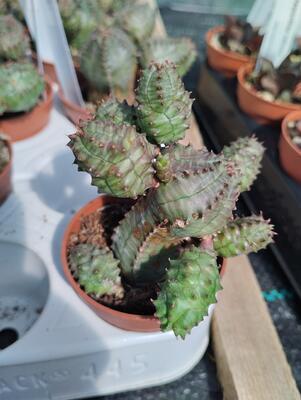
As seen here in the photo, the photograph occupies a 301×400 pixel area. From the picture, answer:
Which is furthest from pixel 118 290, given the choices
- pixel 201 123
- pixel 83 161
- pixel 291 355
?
pixel 201 123

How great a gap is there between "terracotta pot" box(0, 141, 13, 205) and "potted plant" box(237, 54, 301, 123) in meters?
0.61

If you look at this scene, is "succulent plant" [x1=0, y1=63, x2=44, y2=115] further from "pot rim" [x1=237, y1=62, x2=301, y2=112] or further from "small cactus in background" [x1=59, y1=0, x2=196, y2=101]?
"pot rim" [x1=237, y1=62, x2=301, y2=112]

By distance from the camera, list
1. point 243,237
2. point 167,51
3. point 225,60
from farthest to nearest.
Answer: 1. point 225,60
2. point 167,51
3. point 243,237

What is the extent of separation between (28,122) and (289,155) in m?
0.62

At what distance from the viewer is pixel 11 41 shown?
1.03 m

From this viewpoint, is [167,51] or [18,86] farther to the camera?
[167,51]

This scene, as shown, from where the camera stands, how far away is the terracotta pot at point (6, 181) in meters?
0.85

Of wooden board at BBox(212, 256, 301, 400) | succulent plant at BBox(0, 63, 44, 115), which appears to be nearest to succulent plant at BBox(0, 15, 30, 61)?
succulent plant at BBox(0, 63, 44, 115)

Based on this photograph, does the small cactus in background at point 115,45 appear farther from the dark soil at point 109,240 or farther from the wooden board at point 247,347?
the wooden board at point 247,347

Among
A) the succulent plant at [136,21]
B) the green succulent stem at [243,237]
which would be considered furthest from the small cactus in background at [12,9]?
the green succulent stem at [243,237]

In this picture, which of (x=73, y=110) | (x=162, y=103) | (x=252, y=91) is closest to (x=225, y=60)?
(x=252, y=91)

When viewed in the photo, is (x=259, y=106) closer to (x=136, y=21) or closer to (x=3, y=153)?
(x=136, y=21)

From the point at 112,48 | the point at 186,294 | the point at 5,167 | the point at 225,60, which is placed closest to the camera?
the point at 186,294

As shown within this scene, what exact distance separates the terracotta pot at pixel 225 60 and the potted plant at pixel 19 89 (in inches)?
20.4
